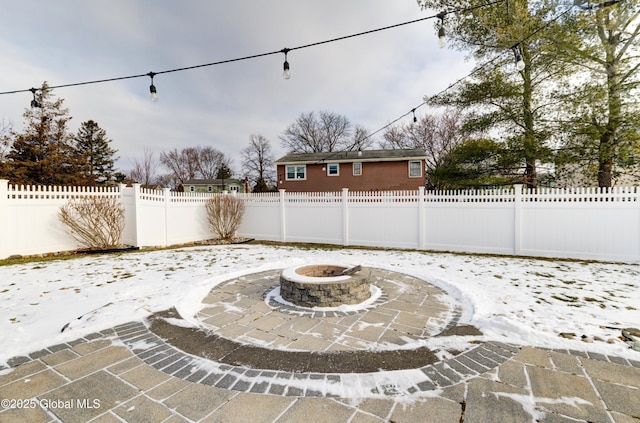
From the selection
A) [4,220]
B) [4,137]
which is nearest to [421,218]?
[4,220]

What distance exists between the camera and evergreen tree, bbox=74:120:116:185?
2452 cm

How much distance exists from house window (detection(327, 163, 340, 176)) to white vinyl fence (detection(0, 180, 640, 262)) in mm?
9746

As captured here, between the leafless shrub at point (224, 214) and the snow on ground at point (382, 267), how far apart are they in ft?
9.63

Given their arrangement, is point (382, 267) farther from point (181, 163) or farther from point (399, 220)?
point (181, 163)

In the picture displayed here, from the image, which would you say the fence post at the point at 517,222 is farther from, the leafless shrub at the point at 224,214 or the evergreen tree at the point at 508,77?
the leafless shrub at the point at 224,214

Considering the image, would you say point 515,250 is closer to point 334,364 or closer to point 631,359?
point 631,359

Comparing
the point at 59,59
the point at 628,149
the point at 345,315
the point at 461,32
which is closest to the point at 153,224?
the point at 59,59

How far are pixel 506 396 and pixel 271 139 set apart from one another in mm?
38132

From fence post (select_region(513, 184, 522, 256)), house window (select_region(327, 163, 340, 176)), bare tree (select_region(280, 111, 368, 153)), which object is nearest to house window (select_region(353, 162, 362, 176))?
house window (select_region(327, 163, 340, 176))

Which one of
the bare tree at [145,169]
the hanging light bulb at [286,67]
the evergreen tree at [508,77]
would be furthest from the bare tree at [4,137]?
the evergreen tree at [508,77]

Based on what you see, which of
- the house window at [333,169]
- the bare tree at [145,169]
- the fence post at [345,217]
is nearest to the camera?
the fence post at [345,217]

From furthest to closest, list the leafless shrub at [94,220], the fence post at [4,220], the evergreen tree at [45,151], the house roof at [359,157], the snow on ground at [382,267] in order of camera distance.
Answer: the house roof at [359,157], the evergreen tree at [45,151], the leafless shrub at [94,220], the fence post at [4,220], the snow on ground at [382,267]

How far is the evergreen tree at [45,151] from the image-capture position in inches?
668

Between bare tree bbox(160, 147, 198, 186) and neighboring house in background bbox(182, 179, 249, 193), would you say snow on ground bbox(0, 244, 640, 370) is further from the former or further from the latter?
bare tree bbox(160, 147, 198, 186)
